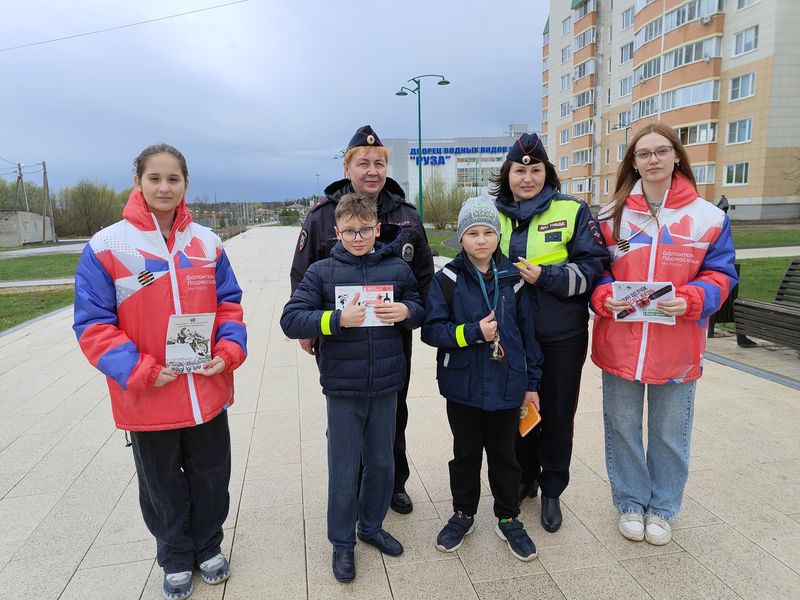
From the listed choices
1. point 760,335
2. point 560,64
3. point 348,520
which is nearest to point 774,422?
point 760,335

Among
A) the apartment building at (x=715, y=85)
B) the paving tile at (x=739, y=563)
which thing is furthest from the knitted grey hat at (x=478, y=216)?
the apartment building at (x=715, y=85)

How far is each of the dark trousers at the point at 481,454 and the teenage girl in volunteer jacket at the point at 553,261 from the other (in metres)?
0.35

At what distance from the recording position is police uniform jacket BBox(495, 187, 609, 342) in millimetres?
2766

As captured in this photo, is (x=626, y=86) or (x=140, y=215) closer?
(x=140, y=215)

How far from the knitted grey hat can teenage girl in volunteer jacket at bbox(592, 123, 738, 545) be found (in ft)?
2.25

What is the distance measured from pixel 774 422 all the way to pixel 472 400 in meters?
3.08

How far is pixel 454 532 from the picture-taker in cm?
281

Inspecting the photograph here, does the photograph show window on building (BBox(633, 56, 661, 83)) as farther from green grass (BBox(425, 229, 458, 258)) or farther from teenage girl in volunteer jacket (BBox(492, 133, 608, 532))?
teenage girl in volunteer jacket (BBox(492, 133, 608, 532))

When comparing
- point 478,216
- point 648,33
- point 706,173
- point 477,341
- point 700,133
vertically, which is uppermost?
point 648,33

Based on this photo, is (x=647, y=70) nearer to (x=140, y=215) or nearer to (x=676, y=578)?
(x=676, y=578)

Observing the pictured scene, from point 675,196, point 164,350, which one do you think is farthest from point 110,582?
point 675,196

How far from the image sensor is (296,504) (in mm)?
3260

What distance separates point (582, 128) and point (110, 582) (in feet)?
169

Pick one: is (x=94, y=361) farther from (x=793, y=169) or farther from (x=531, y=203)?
(x=793, y=169)
